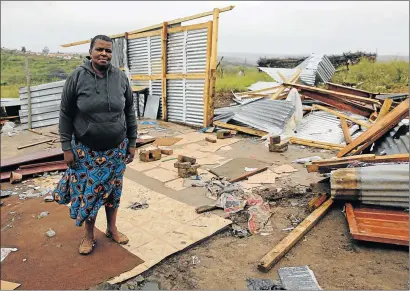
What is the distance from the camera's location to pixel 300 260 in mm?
2846

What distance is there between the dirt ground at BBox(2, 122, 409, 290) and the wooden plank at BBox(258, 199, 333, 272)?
0.17 ft

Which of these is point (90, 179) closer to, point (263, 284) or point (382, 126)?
point (263, 284)

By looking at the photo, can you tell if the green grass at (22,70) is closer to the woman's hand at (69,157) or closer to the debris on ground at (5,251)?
the debris on ground at (5,251)

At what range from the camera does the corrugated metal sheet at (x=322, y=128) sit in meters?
7.10

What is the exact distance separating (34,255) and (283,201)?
2.83 meters

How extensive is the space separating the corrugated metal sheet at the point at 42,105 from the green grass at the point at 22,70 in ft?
5.67

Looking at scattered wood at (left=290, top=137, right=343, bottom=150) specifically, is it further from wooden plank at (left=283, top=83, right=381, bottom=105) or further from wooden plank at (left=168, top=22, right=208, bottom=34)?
wooden plank at (left=168, top=22, right=208, bottom=34)

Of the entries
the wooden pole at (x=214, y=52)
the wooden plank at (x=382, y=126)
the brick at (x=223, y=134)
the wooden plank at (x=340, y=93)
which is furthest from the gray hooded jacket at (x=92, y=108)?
the wooden plank at (x=340, y=93)

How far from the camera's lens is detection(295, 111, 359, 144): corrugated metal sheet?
23.3ft

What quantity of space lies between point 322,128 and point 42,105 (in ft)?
26.1

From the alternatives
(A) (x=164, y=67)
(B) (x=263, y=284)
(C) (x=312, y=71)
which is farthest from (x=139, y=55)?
(B) (x=263, y=284)

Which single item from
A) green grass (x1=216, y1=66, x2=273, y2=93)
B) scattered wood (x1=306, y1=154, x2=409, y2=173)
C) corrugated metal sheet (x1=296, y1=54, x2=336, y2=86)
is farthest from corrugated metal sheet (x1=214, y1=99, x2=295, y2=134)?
green grass (x1=216, y1=66, x2=273, y2=93)

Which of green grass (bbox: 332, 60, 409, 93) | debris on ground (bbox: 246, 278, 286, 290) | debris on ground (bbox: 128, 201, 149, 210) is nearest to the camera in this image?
debris on ground (bbox: 246, 278, 286, 290)

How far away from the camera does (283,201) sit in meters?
4.11
